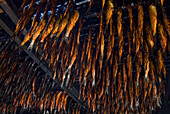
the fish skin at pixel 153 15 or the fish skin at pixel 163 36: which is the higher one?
the fish skin at pixel 153 15

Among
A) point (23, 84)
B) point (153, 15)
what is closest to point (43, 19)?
point (153, 15)

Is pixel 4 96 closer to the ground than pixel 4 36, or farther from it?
closer to the ground

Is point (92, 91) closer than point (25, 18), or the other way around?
point (25, 18)

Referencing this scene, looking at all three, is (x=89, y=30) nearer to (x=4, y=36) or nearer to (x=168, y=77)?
(x=4, y=36)

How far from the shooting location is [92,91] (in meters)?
4.48

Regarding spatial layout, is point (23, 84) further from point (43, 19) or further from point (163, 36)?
point (163, 36)

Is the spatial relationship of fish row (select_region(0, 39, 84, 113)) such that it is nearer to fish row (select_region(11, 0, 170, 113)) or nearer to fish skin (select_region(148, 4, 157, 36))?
fish row (select_region(11, 0, 170, 113))

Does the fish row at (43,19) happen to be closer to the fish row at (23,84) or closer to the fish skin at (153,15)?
the fish skin at (153,15)

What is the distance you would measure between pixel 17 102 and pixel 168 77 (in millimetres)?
4210

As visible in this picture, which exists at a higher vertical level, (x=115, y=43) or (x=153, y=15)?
(x=153, y=15)

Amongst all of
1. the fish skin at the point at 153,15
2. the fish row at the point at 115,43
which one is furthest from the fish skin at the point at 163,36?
the fish skin at the point at 153,15

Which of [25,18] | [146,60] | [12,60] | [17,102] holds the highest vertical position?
[25,18]

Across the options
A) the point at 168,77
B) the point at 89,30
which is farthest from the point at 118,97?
the point at 89,30

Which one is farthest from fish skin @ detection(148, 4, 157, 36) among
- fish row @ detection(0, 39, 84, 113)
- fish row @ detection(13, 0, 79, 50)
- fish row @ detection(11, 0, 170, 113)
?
fish row @ detection(0, 39, 84, 113)
